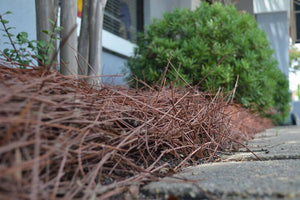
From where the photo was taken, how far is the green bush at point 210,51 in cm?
369

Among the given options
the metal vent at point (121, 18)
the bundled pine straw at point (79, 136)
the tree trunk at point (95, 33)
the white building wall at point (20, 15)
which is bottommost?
the bundled pine straw at point (79, 136)

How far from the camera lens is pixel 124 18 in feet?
21.8

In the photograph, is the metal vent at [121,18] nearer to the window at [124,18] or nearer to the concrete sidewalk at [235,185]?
the window at [124,18]

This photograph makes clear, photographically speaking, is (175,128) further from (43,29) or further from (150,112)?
(43,29)

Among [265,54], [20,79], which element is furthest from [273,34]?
[20,79]

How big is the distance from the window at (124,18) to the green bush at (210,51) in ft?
5.93

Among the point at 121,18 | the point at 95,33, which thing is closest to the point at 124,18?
the point at 121,18

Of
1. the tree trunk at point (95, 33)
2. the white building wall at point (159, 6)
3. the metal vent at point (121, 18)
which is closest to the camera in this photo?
the tree trunk at point (95, 33)

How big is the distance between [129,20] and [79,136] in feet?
19.8

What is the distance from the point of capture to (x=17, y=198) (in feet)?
2.43

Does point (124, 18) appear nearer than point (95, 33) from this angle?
No

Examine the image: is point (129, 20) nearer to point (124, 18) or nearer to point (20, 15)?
point (124, 18)

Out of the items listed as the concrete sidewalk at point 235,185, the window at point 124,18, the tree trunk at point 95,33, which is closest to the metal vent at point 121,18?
the window at point 124,18

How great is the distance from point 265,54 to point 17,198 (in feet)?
13.4
